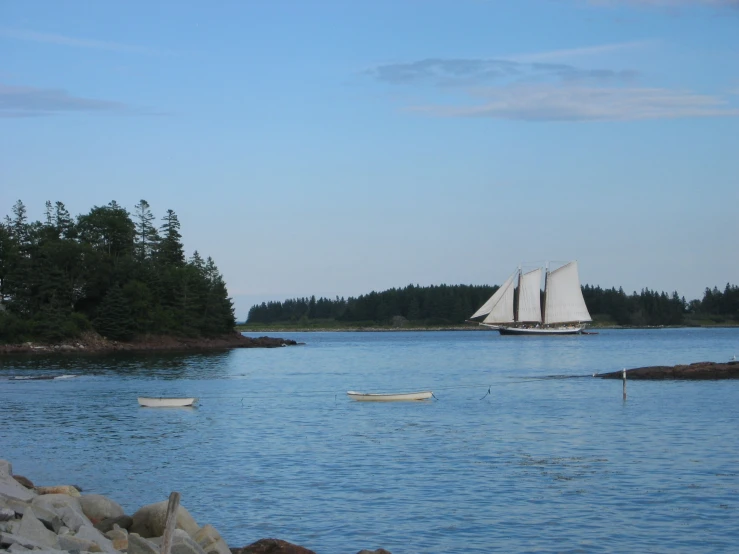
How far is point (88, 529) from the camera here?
51.4 ft

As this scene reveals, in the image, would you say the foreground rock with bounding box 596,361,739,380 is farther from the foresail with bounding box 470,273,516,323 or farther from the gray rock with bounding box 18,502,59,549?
the foresail with bounding box 470,273,516,323

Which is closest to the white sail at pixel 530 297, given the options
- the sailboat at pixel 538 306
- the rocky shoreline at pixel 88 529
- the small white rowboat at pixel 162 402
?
the sailboat at pixel 538 306

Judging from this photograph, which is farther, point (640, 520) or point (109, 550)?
point (640, 520)

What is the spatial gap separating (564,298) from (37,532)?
153 meters

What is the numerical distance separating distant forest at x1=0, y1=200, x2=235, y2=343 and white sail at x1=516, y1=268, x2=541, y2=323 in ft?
187

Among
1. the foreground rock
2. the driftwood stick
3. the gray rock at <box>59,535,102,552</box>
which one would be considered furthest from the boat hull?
the driftwood stick

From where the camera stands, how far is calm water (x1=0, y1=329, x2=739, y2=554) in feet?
68.0

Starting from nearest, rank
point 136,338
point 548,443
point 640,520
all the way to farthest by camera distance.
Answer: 1. point 640,520
2. point 548,443
3. point 136,338

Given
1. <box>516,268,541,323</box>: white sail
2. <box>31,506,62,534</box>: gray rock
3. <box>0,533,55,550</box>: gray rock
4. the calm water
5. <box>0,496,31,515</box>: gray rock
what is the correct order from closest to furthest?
1. <box>0,533,55,550</box>: gray rock
2. <box>0,496,31,515</box>: gray rock
3. <box>31,506,62,534</box>: gray rock
4. the calm water
5. <box>516,268,541,323</box>: white sail

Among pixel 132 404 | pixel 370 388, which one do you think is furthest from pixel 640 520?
pixel 370 388

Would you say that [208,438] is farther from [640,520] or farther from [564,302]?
[564,302]

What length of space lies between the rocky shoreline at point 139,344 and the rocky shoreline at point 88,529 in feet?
300

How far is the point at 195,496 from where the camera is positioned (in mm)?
24734

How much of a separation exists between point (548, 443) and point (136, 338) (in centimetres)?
9401
